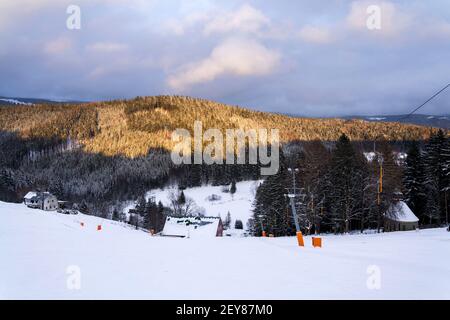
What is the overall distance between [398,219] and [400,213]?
67 centimetres

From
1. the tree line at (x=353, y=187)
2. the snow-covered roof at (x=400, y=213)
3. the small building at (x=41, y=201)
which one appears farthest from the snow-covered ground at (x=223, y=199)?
the snow-covered roof at (x=400, y=213)

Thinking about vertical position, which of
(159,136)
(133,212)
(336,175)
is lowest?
(133,212)

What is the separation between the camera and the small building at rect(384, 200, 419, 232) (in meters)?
34.4

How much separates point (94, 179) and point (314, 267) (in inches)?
6207

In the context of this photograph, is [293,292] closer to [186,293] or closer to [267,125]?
[186,293]

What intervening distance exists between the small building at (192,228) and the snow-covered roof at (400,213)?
771 inches

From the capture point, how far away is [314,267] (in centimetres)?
760

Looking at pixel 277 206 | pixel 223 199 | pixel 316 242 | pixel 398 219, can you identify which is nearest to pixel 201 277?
pixel 316 242

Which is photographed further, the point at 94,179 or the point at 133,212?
the point at 94,179

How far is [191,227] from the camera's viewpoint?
46719 mm

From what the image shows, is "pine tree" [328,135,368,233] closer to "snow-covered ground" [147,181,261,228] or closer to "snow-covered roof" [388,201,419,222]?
"snow-covered roof" [388,201,419,222]

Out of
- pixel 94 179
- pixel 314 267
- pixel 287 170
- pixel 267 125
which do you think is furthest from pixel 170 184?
pixel 314 267

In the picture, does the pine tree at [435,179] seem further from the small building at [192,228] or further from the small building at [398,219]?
the small building at [192,228]

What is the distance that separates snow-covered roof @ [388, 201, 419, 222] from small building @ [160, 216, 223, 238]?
771 inches
